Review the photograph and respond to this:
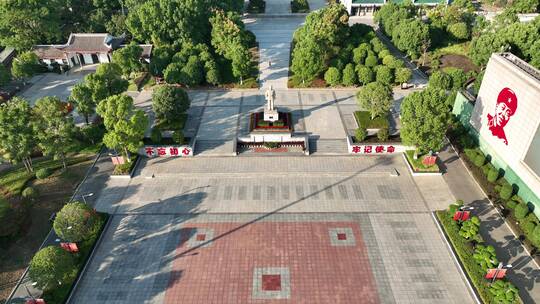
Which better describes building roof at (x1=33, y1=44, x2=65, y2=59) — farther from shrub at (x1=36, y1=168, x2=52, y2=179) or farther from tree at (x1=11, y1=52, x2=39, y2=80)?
shrub at (x1=36, y1=168, x2=52, y2=179)

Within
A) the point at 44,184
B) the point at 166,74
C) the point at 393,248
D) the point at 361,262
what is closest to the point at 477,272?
the point at 393,248

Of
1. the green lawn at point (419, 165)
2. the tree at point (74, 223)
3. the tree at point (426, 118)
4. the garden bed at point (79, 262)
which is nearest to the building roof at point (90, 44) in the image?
the garden bed at point (79, 262)

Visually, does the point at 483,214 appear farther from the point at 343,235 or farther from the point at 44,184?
the point at 44,184

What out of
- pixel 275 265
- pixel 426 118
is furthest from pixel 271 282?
pixel 426 118

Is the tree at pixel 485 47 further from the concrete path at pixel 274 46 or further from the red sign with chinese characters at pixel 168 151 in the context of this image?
the red sign with chinese characters at pixel 168 151

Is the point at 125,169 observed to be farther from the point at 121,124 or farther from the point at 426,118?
the point at 426,118

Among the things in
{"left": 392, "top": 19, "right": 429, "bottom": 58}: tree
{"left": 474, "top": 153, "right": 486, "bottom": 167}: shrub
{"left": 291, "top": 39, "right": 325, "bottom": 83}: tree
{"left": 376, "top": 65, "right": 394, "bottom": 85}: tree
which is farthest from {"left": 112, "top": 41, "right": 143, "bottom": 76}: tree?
{"left": 474, "top": 153, "right": 486, "bottom": 167}: shrub
